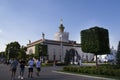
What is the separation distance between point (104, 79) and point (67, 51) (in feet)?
295

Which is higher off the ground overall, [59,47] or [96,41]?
[59,47]

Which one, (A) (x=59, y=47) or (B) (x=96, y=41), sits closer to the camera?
(B) (x=96, y=41)

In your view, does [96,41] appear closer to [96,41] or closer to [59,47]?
[96,41]

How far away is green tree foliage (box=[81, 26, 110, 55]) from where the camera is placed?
33219mm

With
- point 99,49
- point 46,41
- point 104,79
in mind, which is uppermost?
point 46,41

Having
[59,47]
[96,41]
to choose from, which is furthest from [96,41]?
[59,47]

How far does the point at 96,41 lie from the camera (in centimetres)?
3338

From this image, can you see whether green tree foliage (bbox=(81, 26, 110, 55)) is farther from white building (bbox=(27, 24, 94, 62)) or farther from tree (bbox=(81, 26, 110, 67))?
white building (bbox=(27, 24, 94, 62))

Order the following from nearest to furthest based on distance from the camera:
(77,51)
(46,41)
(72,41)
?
1. (46,41)
2. (77,51)
3. (72,41)

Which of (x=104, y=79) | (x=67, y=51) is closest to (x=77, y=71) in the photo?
(x=104, y=79)

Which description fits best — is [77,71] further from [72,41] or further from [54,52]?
[72,41]

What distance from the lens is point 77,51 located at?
396ft

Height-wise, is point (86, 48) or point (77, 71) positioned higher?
point (86, 48)

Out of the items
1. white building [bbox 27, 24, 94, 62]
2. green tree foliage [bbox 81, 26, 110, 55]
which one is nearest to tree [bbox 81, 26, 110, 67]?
green tree foliage [bbox 81, 26, 110, 55]
